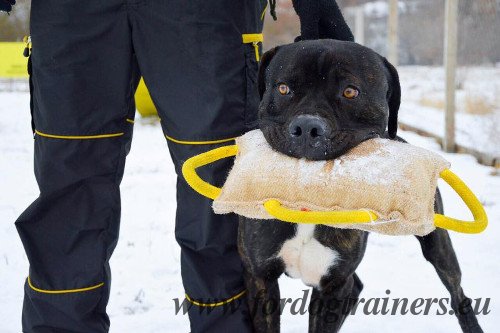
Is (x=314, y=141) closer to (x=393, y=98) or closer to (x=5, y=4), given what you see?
(x=393, y=98)

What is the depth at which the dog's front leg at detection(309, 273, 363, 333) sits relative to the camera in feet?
6.41

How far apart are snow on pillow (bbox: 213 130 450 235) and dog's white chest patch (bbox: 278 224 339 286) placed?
388mm

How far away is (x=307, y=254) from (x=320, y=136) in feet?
1.69

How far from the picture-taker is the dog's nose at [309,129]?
1.46m

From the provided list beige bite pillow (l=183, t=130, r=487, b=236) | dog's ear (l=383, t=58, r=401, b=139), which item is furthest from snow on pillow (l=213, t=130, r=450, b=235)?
dog's ear (l=383, t=58, r=401, b=139)

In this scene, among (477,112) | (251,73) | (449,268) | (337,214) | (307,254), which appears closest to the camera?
(337,214)

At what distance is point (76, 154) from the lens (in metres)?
1.90

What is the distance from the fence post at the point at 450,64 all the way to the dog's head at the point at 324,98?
143 inches

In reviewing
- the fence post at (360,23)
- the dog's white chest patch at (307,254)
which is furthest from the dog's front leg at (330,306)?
the fence post at (360,23)

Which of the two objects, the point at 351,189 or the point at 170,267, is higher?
the point at 351,189

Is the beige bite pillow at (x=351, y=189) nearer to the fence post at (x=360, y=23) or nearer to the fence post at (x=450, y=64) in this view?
the fence post at (x=450, y=64)

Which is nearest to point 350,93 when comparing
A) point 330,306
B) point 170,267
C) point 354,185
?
point 354,185

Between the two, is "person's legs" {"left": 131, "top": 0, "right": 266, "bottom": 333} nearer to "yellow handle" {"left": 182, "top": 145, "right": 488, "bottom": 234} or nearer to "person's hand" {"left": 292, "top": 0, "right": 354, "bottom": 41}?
"person's hand" {"left": 292, "top": 0, "right": 354, "bottom": 41}

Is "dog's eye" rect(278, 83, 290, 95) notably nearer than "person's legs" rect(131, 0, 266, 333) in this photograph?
Yes
